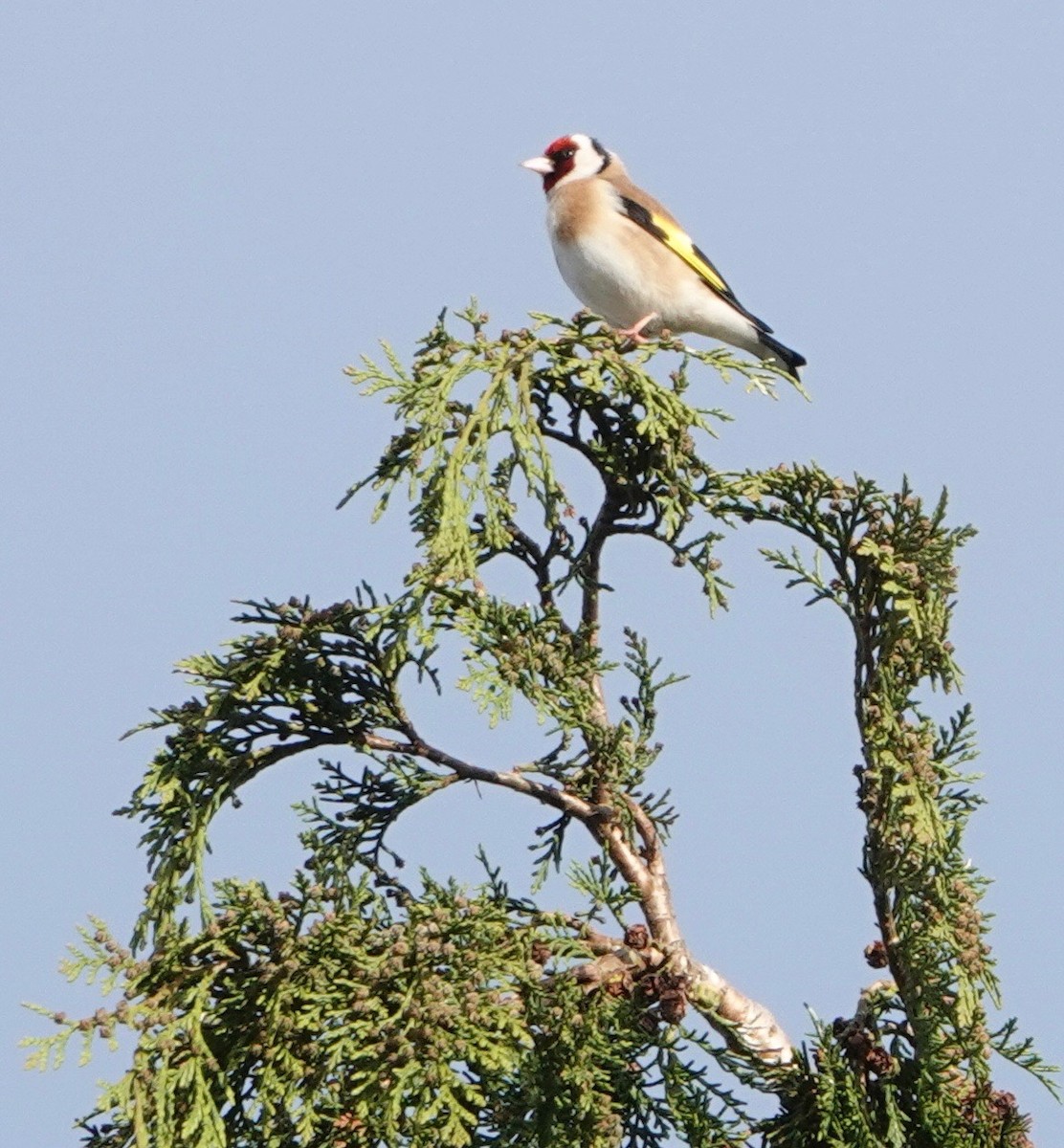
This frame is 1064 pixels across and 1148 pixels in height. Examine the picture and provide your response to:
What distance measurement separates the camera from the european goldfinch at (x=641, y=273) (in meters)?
7.00

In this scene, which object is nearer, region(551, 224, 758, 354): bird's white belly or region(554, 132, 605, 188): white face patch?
region(551, 224, 758, 354): bird's white belly

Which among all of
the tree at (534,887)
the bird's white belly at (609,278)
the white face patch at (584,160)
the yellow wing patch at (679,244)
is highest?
the white face patch at (584,160)

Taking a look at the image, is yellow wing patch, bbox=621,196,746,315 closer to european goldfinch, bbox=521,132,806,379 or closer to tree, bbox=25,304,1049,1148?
european goldfinch, bbox=521,132,806,379

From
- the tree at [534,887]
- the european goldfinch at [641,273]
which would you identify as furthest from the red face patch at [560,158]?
the tree at [534,887]

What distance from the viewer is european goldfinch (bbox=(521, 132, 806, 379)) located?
7.00m

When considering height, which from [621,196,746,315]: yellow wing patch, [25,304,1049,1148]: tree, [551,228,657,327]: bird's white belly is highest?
[621,196,746,315]: yellow wing patch

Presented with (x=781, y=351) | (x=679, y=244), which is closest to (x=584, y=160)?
(x=679, y=244)

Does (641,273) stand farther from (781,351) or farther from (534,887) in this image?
(534,887)

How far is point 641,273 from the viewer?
22.9 feet

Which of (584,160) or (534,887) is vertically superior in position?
(584,160)

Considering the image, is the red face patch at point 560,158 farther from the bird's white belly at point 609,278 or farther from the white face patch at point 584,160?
the bird's white belly at point 609,278

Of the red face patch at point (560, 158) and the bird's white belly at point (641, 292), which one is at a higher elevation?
the red face patch at point (560, 158)

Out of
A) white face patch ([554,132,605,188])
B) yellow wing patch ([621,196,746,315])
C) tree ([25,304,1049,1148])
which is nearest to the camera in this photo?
tree ([25,304,1049,1148])

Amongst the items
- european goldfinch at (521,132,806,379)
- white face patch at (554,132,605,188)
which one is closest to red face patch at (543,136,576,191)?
white face patch at (554,132,605,188)
